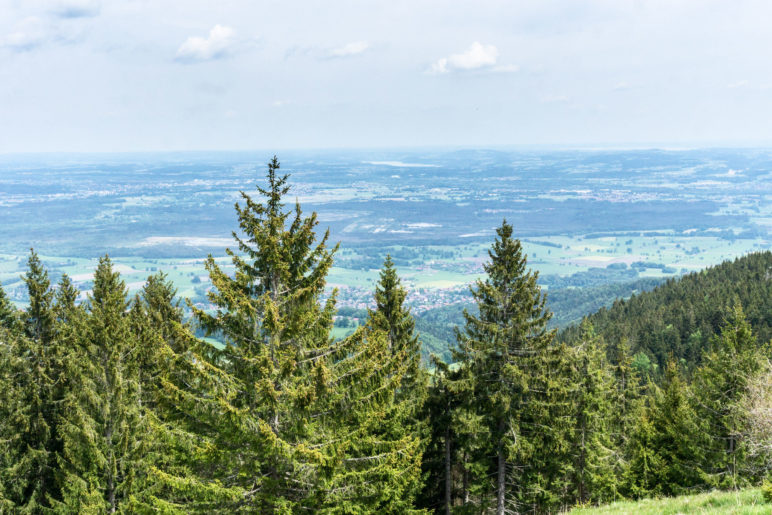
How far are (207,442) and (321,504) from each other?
9.55 ft

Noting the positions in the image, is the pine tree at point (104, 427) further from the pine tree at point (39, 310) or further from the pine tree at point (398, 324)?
the pine tree at point (398, 324)

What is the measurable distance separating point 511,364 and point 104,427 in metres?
14.5

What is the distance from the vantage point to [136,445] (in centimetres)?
1839

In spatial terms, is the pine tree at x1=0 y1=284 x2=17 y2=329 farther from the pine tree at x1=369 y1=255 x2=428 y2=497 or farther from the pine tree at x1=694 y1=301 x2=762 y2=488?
the pine tree at x1=694 y1=301 x2=762 y2=488

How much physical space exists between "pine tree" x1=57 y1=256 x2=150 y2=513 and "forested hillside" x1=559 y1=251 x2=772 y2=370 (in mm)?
60163

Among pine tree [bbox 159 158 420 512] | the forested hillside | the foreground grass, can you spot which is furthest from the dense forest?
the forested hillside

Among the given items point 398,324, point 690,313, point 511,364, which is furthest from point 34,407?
point 690,313

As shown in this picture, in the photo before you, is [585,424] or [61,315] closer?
[585,424]

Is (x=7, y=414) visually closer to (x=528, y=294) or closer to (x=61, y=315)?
(x=61, y=315)

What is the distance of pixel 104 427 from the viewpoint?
738 inches

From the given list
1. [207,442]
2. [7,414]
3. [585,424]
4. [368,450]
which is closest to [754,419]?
[585,424]

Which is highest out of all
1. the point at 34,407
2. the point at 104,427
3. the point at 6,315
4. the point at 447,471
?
the point at 6,315

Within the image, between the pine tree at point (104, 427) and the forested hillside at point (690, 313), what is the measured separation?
197 feet

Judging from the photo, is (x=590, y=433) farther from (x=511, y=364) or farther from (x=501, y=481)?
(x=511, y=364)
